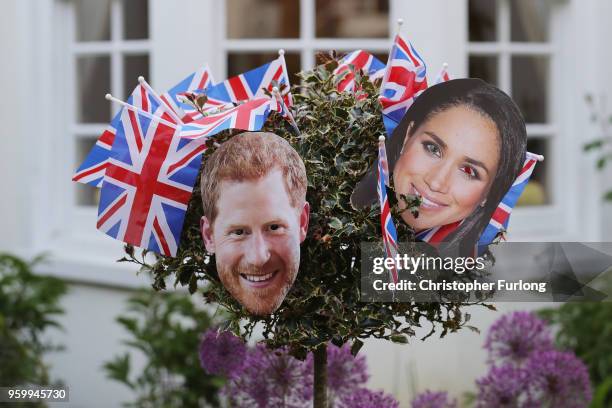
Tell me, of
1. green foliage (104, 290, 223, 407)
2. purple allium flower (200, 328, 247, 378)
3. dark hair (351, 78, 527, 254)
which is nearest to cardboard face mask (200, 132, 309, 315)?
dark hair (351, 78, 527, 254)

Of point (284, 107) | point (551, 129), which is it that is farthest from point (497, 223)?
point (551, 129)

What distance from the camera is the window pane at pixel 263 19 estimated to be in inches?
157

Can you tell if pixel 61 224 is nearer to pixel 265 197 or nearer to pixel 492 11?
pixel 492 11

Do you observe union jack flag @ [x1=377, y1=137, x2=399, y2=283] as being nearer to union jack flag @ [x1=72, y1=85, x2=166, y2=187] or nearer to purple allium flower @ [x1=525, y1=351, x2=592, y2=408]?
union jack flag @ [x1=72, y1=85, x2=166, y2=187]

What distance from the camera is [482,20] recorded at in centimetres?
411

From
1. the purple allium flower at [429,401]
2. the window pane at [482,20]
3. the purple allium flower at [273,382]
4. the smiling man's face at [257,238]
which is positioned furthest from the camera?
the window pane at [482,20]

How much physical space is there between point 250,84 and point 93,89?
2.85 m

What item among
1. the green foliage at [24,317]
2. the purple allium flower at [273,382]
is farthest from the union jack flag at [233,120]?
the green foliage at [24,317]

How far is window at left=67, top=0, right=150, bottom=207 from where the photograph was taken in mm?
4227

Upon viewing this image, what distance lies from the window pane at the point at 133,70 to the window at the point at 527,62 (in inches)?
57.9

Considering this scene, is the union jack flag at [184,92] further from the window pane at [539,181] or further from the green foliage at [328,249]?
the window pane at [539,181]

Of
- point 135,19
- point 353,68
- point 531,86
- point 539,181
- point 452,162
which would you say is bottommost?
point 452,162

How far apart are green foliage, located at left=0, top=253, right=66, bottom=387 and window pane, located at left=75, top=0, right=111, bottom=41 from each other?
112 centimetres

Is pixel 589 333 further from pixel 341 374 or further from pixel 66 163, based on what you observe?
pixel 66 163
